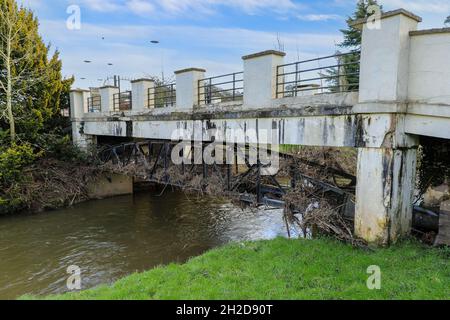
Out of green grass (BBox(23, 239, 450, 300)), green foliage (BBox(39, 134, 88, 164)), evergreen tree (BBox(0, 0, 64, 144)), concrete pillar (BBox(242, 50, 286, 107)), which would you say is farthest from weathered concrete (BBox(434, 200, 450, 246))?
green foliage (BBox(39, 134, 88, 164))

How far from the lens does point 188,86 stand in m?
10.5

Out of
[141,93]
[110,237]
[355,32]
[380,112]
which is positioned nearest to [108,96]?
[141,93]

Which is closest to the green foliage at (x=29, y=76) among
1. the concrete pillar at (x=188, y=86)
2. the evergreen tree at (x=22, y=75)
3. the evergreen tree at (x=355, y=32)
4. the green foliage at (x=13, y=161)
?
the evergreen tree at (x=22, y=75)

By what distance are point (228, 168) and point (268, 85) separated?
2641mm

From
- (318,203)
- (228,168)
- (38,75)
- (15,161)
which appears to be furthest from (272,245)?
(38,75)

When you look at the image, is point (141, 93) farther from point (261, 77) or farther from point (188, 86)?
point (261, 77)

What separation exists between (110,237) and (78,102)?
30.4ft

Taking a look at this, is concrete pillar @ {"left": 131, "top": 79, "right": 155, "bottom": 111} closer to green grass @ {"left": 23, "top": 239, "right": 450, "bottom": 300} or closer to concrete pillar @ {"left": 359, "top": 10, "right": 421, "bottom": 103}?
green grass @ {"left": 23, "top": 239, "right": 450, "bottom": 300}

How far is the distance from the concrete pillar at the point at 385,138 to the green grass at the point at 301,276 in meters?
0.56

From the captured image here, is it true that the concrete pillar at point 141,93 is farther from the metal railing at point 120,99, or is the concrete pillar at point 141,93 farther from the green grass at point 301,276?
the green grass at point 301,276

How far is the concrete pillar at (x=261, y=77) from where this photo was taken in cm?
795
